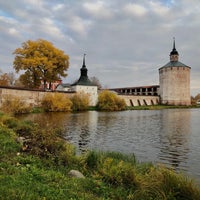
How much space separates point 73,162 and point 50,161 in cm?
76

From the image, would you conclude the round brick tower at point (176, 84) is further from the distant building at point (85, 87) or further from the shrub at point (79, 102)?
the shrub at point (79, 102)

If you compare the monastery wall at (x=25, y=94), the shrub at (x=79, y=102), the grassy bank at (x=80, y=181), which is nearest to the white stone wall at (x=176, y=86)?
the shrub at (x=79, y=102)

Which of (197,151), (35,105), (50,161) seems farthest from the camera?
(35,105)

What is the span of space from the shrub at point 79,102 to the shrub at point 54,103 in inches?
135

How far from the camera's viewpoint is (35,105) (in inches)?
1549

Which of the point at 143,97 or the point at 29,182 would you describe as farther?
the point at 143,97

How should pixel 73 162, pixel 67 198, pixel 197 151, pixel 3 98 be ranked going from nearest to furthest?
pixel 67 198 < pixel 73 162 < pixel 197 151 < pixel 3 98

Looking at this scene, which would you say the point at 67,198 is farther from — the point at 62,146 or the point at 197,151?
the point at 197,151

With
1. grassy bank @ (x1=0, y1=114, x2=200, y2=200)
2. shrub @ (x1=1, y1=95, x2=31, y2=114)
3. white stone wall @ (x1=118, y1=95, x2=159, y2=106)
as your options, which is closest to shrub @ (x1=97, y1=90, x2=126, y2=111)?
white stone wall @ (x1=118, y1=95, x2=159, y2=106)

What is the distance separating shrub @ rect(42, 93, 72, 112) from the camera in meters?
37.7

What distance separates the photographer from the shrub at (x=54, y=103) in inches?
1484

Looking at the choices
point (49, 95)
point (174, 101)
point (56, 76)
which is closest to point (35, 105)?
point (49, 95)

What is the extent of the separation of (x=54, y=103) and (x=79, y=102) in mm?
6364

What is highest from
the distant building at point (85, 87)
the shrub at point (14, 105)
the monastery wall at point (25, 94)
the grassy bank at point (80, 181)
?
the distant building at point (85, 87)
